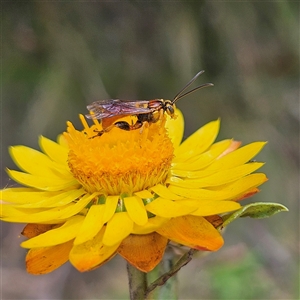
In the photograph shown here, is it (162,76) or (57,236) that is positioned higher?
(57,236)

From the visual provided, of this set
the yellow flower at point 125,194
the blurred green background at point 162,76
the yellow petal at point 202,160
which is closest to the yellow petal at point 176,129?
the yellow flower at point 125,194

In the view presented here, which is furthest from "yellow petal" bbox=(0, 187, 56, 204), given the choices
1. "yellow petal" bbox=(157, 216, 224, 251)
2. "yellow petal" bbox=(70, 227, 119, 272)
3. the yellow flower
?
"yellow petal" bbox=(157, 216, 224, 251)

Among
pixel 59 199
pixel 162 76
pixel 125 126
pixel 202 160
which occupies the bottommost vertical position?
pixel 162 76

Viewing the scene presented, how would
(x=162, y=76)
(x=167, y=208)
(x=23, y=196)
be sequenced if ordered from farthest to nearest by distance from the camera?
(x=162, y=76) < (x=23, y=196) < (x=167, y=208)

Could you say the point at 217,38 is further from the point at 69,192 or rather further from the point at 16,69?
the point at 69,192

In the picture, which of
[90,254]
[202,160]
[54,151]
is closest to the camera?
[90,254]

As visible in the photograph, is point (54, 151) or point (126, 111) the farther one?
point (54, 151)

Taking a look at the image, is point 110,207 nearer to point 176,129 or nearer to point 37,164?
point 37,164

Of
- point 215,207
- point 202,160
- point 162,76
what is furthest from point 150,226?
point 162,76
